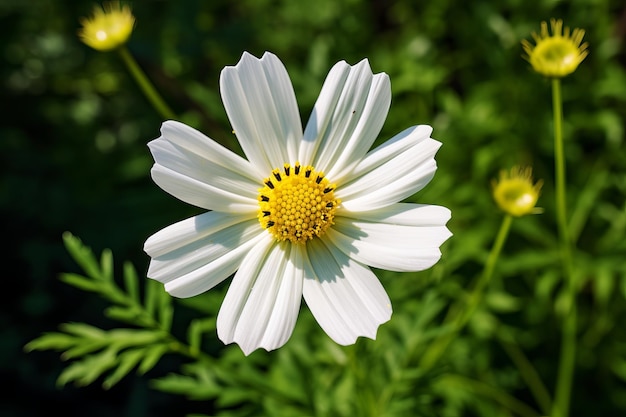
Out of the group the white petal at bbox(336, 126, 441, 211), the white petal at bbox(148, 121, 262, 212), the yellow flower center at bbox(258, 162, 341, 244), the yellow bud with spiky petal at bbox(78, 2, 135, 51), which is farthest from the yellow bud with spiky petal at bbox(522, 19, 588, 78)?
the yellow bud with spiky petal at bbox(78, 2, 135, 51)

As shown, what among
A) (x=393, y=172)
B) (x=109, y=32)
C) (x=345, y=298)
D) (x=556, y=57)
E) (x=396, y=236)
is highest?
(x=109, y=32)

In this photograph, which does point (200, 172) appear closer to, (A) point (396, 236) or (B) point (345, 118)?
(B) point (345, 118)

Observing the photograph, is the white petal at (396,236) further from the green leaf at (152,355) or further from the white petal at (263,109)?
the green leaf at (152,355)

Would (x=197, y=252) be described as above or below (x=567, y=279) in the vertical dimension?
below

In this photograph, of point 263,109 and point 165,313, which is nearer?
point 263,109

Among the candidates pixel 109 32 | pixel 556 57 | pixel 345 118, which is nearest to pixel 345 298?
pixel 345 118

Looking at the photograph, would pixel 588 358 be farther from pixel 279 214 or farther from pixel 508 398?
pixel 279 214
